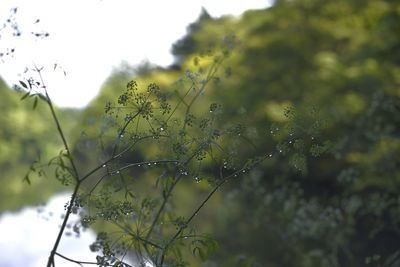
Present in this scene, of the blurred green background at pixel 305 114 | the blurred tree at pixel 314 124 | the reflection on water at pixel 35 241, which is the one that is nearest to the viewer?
the blurred tree at pixel 314 124

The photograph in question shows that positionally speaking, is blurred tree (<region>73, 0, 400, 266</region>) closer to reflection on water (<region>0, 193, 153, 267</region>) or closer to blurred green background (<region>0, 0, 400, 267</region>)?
blurred green background (<region>0, 0, 400, 267</region>)

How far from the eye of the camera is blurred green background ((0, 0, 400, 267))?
491 cm

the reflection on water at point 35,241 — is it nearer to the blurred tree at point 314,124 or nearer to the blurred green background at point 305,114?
the blurred green background at point 305,114

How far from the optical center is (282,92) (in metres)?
10.5

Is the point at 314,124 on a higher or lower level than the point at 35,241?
lower

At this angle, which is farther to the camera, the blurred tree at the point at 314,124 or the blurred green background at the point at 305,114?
the blurred green background at the point at 305,114

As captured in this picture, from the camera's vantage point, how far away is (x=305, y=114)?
13.0ft

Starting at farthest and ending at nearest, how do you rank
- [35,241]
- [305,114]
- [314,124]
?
1. [35,241]
2. [305,114]
3. [314,124]

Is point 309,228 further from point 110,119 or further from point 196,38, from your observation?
point 196,38

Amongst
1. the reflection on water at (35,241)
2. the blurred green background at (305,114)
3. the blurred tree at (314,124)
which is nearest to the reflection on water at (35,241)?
the reflection on water at (35,241)

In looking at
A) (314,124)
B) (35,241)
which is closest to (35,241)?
(35,241)

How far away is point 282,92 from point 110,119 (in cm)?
860

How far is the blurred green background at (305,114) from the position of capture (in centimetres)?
491

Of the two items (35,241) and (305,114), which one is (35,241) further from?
(305,114)
